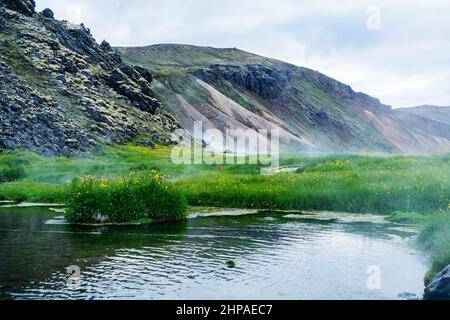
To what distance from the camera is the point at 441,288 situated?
611 inches

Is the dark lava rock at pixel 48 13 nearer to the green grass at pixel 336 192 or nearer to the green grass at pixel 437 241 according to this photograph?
the green grass at pixel 336 192

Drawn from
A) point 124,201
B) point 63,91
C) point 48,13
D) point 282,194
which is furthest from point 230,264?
point 48,13

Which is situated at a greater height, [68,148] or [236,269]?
[68,148]

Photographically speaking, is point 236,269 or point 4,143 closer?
point 236,269

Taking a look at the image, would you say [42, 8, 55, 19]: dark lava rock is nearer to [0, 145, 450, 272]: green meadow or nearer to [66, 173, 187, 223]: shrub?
[0, 145, 450, 272]: green meadow

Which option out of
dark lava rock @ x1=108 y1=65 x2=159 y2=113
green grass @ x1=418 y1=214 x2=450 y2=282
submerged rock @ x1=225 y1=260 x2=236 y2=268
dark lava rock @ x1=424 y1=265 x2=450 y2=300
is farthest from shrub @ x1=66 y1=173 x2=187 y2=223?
dark lava rock @ x1=108 y1=65 x2=159 y2=113

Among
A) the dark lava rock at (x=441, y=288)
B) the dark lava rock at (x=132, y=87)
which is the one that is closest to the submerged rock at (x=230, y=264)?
the dark lava rock at (x=441, y=288)

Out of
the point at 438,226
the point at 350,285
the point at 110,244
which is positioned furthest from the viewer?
the point at 110,244

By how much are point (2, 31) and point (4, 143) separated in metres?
43.0

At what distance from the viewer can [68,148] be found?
107 meters

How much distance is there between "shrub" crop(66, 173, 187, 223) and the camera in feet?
103

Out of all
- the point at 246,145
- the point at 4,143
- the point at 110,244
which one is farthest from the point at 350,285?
the point at 246,145
